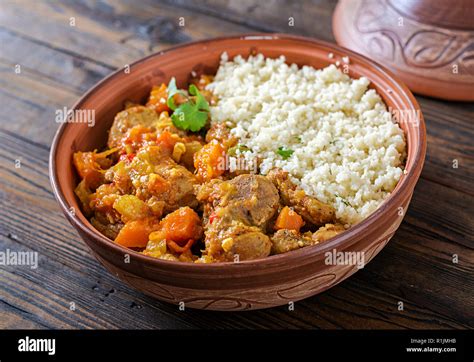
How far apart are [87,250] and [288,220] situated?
40.8 inches

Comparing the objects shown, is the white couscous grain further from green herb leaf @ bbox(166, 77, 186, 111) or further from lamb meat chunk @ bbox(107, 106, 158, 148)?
lamb meat chunk @ bbox(107, 106, 158, 148)

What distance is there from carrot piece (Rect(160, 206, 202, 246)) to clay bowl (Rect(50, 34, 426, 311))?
21 centimetres

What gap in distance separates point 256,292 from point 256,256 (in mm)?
134

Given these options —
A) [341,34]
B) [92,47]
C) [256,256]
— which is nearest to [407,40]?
[341,34]

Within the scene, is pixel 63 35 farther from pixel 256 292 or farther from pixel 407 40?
pixel 256 292

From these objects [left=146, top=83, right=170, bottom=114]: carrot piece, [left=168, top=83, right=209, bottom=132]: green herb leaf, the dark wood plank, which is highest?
the dark wood plank

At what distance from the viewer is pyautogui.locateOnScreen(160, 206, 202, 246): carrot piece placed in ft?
7.92

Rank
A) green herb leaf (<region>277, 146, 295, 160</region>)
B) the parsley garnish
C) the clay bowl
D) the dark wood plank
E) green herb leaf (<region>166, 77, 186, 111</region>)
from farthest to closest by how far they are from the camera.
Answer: the dark wood plank → green herb leaf (<region>166, 77, 186, 111</region>) → the parsley garnish → green herb leaf (<region>277, 146, 295, 160</region>) → the clay bowl

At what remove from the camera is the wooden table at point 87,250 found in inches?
99.3

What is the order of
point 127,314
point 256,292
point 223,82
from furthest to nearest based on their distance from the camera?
1. point 223,82
2. point 127,314
3. point 256,292

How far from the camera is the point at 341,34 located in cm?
374

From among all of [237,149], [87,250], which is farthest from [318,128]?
[87,250]

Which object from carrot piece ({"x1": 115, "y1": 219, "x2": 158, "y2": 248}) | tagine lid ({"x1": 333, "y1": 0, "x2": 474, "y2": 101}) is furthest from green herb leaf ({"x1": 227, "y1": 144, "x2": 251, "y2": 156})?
tagine lid ({"x1": 333, "y1": 0, "x2": 474, "y2": 101})

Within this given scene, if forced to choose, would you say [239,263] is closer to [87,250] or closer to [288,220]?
[288,220]
